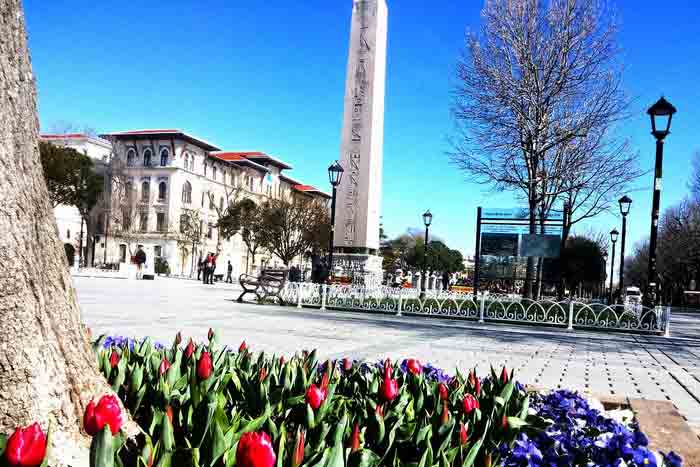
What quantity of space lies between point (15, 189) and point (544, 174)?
65.0 ft

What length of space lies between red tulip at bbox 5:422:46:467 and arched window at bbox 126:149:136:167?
219 ft

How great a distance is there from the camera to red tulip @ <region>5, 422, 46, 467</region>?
55.0 inches

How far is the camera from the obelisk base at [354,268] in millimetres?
21092

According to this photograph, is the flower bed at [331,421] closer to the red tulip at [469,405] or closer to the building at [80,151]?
the red tulip at [469,405]

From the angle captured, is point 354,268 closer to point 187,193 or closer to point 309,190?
point 187,193

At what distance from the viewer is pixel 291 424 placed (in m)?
2.67

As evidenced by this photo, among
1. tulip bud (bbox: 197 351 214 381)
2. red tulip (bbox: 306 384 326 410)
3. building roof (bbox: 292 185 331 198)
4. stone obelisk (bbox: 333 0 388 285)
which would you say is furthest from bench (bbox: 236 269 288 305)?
building roof (bbox: 292 185 331 198)

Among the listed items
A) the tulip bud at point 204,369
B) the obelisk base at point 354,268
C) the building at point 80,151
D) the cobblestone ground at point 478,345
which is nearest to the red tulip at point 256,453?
the tulip bud at point 204,369

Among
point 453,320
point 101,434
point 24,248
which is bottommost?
point 453,320

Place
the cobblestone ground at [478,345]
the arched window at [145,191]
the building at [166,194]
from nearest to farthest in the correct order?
the cobblestone ground at [478,345], the building at [166,194], the arched window at [145,191]

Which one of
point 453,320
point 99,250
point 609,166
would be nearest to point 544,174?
point 609,166

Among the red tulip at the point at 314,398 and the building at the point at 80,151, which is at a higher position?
the building at the point at 80,151

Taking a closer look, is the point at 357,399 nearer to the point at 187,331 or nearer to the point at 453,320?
the point at 187,331

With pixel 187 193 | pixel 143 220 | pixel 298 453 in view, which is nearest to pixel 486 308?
pixel 298 453
